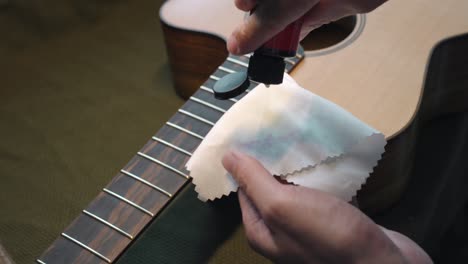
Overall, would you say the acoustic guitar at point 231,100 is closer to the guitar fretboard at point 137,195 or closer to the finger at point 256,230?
the guitar fretboard at point 137,195

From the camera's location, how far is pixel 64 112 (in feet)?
2.66

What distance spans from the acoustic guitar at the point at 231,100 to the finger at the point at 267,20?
8.5 inches

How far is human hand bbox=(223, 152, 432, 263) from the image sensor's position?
35cm

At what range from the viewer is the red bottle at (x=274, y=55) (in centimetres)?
40

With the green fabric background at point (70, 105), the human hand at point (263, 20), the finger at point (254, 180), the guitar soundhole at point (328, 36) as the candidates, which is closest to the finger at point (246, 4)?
the human hand at point (263, 20)

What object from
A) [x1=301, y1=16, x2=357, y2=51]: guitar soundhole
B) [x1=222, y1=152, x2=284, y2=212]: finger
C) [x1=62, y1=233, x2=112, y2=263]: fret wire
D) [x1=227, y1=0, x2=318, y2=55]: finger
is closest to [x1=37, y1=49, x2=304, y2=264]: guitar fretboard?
[x1=62, y1=233, x2=112, y2=263]: fret wire

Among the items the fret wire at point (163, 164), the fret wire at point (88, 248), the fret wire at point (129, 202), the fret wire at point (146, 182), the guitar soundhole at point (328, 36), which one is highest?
the guitar soundhole at point (328, 36)

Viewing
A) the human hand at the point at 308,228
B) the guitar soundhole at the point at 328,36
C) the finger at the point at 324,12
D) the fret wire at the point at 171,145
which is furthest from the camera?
the guitar soundhole at the point at 328,36

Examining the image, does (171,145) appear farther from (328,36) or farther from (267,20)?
(328,36)

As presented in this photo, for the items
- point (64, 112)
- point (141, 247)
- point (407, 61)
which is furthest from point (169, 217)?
point (407, 61)

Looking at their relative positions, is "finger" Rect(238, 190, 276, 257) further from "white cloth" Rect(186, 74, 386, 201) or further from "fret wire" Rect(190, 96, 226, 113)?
"fret wire" Rect(190, 96, 226, 113)

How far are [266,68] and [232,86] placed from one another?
0.06 m

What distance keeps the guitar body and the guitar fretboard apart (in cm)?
16

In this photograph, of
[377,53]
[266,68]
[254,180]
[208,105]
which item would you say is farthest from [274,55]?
[377,53]
